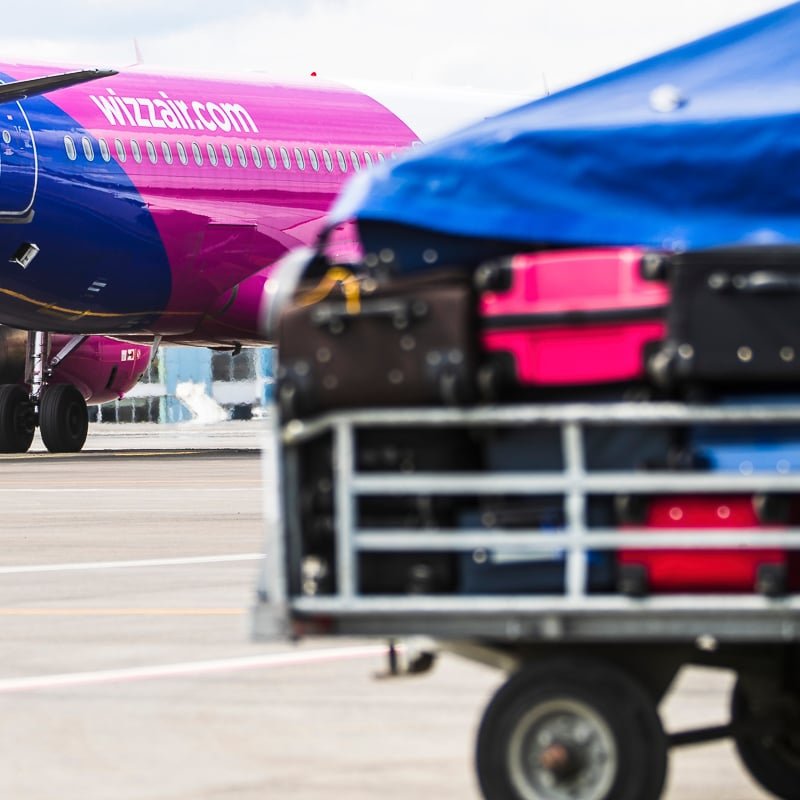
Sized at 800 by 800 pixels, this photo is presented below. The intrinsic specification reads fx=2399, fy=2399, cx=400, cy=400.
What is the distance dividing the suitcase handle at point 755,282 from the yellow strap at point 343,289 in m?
0.95

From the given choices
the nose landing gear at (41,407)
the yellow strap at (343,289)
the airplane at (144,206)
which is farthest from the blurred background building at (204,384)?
the yellow strap at (343,289)

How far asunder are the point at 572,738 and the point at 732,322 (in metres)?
1.18

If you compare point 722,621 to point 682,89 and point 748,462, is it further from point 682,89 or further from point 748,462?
point 682,89

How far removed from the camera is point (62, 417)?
31.0 m

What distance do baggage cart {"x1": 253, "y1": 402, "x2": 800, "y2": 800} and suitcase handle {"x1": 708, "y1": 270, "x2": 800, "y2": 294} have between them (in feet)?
1.01

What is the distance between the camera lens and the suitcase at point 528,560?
250 inches

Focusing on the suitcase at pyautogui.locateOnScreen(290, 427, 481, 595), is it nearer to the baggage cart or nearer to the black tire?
the baggage cart

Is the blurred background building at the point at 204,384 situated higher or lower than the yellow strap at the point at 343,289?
higher

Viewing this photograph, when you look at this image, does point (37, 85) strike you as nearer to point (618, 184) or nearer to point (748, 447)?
point (618, 184)

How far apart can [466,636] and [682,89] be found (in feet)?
6.40

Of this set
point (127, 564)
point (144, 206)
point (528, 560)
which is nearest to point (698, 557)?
point (528, 560)

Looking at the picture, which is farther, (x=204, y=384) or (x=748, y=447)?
(x=204, y=384)

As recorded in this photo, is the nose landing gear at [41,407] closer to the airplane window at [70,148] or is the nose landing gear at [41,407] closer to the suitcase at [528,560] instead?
the airplane window at [70,148]

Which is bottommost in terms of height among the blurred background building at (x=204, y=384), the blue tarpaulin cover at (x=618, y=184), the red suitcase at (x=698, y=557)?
the red suitcase at (x=698, y=557)
